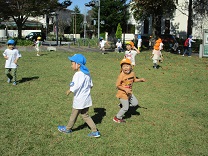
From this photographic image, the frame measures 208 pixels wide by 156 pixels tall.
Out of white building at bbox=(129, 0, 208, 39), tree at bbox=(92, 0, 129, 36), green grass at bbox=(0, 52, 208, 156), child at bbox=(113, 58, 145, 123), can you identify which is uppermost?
tree at bbox=(92, 0, 129, 36)

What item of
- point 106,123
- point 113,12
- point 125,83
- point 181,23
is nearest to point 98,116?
point 106,123

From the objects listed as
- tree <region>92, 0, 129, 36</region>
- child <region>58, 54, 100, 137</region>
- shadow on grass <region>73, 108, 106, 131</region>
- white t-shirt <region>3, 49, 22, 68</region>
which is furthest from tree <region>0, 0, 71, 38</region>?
child <region>58, 54, 100, 137</region>

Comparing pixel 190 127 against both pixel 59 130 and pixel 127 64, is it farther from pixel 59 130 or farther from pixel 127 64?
pixel 59 130

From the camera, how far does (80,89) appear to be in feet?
15.2

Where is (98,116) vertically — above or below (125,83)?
below

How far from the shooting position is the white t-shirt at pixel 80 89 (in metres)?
4.55

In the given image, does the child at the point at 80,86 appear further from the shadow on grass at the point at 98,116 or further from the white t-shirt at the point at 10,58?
the white t-shirt at the point at 10,58

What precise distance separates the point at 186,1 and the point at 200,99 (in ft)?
105

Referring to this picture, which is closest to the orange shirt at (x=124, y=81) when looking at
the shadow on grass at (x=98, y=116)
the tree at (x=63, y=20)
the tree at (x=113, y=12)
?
the shadow on grass at (x=98, y=116)

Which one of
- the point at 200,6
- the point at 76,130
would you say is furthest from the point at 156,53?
the point at 200,6

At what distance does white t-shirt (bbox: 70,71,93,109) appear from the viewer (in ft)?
14.9

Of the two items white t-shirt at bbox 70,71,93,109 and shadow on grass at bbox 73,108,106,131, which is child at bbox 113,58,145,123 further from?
white t-shirt at bbox 70,71,93,109

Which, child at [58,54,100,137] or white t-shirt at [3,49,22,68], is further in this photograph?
white t-shirt at [3,49,22,68]

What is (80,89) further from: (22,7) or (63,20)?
(63,20)
